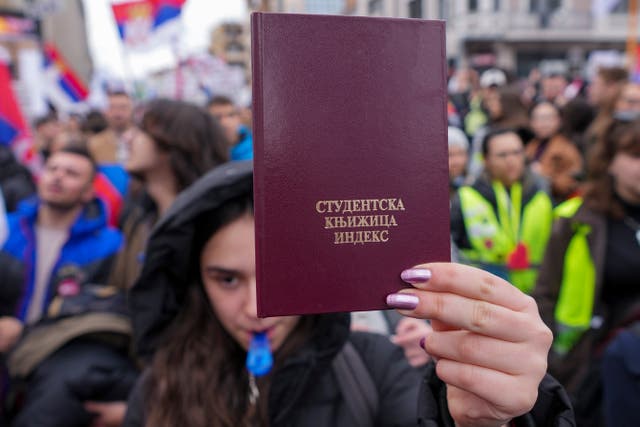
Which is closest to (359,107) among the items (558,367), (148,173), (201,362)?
(201,362)

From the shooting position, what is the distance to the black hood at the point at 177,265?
55.1 inches

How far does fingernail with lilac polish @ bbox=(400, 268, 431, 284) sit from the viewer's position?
833 mm

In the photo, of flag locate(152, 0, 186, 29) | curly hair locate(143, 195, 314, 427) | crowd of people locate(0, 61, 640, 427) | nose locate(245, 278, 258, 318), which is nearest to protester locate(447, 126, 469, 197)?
crowd of people locate(0, 61, 640, 427)

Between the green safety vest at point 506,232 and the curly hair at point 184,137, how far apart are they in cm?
153

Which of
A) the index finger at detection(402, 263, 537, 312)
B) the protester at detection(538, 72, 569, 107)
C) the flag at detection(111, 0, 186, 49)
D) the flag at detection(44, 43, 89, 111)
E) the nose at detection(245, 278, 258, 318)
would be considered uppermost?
the flag at detection(111, 0, 186, 49)

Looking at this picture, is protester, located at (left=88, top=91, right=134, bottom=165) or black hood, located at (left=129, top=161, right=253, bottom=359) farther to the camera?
protester, located at (left=88, top=91, right=134, bottom=165)

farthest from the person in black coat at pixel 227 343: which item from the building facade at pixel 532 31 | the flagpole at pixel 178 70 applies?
the building facade at pixel 532 31

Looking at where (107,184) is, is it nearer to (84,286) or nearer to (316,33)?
(84,286)

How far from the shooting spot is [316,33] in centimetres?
81

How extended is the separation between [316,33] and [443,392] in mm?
606

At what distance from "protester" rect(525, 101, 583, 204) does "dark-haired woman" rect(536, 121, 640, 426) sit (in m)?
0.78

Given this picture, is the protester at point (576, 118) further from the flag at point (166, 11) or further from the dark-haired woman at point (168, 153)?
the flag at point (166, 11)

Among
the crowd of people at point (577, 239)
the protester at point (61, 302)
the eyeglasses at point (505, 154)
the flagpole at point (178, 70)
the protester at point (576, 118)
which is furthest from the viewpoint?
the flagpole at point (178, 70)

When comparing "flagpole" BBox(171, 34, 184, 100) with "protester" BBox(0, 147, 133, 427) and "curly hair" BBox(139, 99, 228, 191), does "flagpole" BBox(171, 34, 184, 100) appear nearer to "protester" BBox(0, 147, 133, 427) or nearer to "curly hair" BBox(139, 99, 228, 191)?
"protester" BBox(0, 147, 133, 427)
